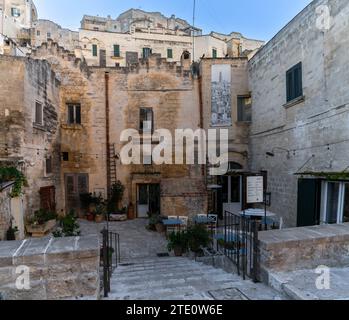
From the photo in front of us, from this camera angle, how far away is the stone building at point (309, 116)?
25.2 feet

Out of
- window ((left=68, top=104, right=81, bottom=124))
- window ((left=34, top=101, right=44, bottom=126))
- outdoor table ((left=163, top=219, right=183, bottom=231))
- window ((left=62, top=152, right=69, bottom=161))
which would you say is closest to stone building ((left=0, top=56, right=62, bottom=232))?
window ((left=34, top=101, right=44, bottom=126))

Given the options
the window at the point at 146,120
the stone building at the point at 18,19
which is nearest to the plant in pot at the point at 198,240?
the window at the point at 146,120

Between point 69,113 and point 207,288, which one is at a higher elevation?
point 69,113

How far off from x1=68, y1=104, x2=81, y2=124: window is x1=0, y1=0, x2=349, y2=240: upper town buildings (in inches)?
2.1

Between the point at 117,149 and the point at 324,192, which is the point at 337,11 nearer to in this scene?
the point at 324,192

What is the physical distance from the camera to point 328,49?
8.12 meters

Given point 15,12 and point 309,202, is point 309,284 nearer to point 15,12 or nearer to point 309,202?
point 309,202

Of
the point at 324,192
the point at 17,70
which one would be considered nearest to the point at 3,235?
the point at 17,70

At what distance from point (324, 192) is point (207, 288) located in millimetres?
6490

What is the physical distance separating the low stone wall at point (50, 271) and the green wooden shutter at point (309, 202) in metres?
7.52

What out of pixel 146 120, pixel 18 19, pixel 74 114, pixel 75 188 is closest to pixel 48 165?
pixel 75 188

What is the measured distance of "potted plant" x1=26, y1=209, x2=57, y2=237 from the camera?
10344mm

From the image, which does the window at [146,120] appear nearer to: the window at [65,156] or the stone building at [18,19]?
the window at [65,156]

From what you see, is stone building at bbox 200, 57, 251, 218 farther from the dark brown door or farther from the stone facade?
the stone facade
